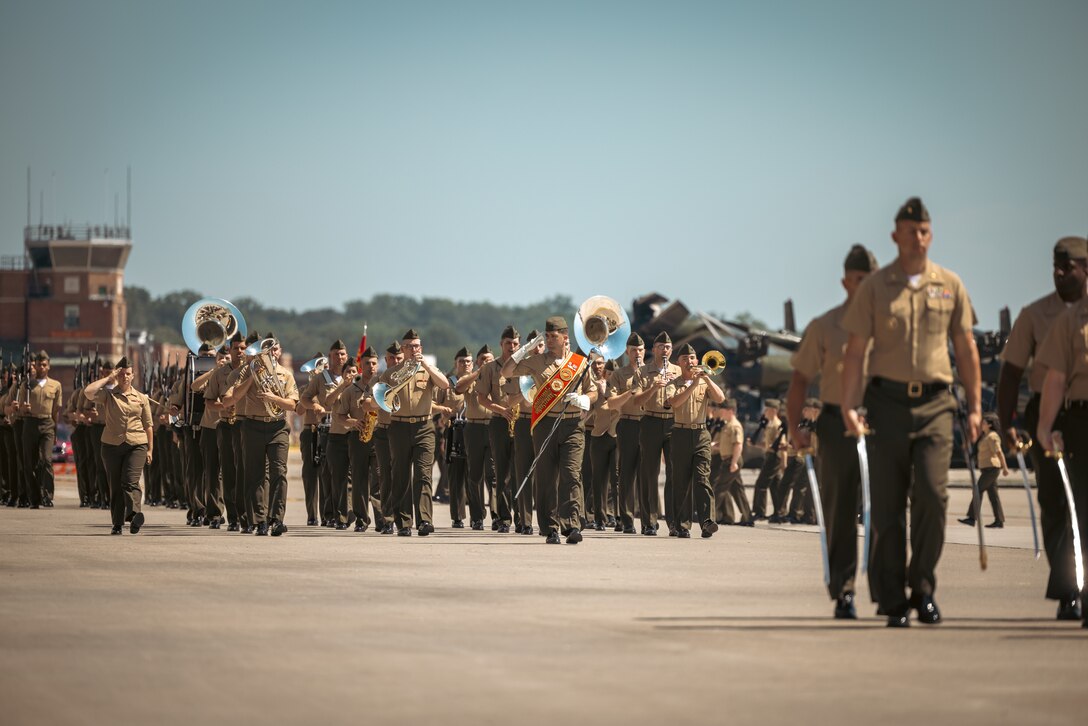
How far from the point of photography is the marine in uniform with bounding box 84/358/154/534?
19.3 meters

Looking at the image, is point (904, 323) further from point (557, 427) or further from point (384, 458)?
point (384, 458)

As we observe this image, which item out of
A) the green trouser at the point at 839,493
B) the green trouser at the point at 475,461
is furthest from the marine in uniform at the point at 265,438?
the green trouser at the point at 839,493

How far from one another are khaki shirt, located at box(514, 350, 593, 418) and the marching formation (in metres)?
0.03

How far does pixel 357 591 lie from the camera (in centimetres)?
1259

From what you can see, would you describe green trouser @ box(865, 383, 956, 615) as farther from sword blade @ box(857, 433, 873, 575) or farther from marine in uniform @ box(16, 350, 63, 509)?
marine in uniform @ box(16, 350, 63, 509)

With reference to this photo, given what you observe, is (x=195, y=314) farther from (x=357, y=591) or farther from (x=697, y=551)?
(x=357, y=591)

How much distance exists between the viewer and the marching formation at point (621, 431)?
10.6m

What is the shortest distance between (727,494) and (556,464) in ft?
18.9

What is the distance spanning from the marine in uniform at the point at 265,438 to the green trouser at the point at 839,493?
948cm

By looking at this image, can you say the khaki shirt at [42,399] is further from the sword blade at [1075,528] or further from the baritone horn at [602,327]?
the sword blade at [1075,528]

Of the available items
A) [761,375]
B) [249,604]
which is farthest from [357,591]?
[761,375]

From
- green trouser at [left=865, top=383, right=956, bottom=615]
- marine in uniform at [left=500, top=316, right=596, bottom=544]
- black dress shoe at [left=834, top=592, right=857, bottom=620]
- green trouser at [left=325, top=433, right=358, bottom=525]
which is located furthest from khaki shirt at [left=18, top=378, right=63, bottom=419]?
green trouser at [left=865, top=383, right=956, bottom=615]

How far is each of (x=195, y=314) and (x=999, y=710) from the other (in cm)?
1587

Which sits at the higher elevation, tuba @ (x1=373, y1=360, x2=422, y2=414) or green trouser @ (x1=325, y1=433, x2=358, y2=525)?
tuba @ (x1=373, y1=360, x2=422, y2=414)
